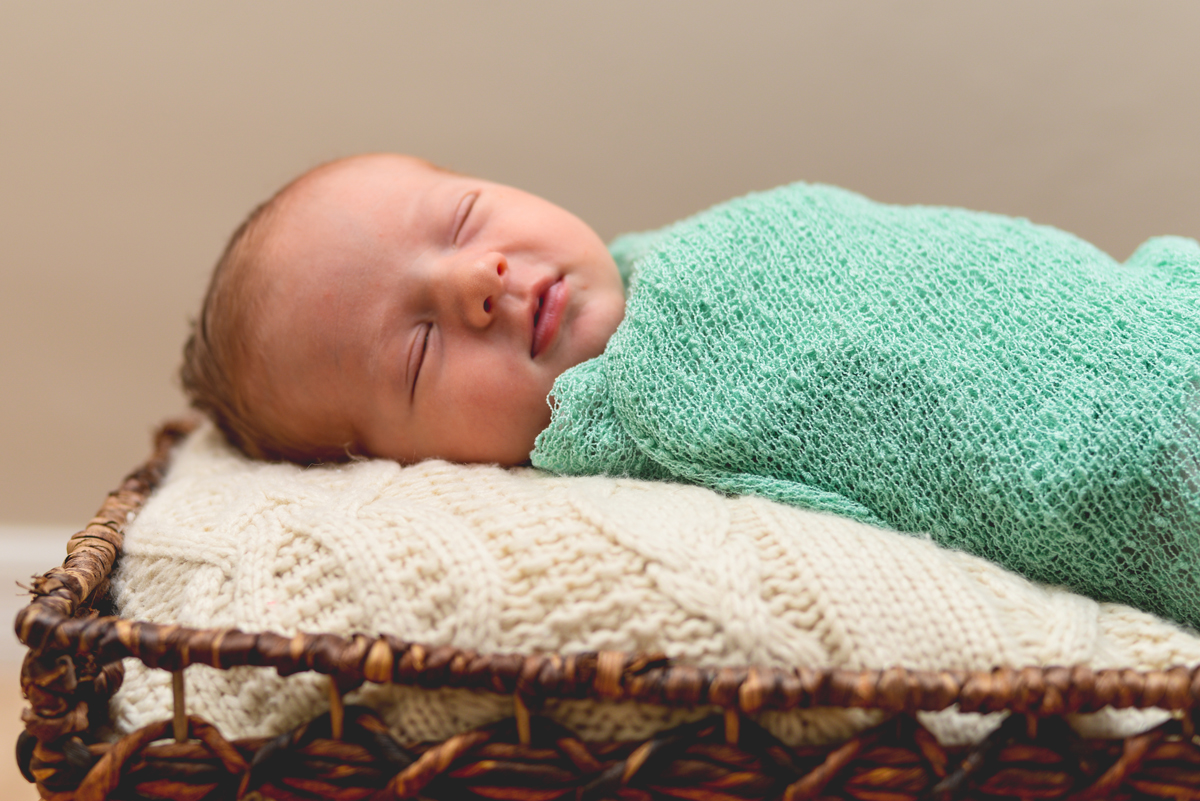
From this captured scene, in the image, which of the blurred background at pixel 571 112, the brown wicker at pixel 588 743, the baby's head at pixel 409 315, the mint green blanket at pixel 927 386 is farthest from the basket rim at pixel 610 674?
the blurred background at pixel 571 112

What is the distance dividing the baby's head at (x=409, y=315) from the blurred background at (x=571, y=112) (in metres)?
0.43

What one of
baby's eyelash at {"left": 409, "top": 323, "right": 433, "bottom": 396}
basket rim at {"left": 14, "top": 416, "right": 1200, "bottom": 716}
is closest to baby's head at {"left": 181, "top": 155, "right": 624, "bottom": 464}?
baby's eyelash at {"left": 409, "top": 323, "right": 433, "bottom": 396}

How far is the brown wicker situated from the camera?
1.54 feet

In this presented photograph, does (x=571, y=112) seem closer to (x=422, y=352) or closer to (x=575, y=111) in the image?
(x=575, y=111)

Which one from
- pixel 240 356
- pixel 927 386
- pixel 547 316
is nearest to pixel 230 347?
pixel 240 356

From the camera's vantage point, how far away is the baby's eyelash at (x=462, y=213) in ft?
2.97

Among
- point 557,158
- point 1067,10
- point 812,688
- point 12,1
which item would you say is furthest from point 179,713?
point 1067,10

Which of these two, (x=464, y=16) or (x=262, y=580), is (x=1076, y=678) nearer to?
(x=262, y=580)

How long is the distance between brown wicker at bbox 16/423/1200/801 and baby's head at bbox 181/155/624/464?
0.38 m

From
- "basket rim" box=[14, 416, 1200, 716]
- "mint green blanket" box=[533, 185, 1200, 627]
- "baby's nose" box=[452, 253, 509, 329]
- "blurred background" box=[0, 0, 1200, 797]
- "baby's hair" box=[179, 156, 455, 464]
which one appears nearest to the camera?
"basket rim" box=[14, 416, 1200, 716]

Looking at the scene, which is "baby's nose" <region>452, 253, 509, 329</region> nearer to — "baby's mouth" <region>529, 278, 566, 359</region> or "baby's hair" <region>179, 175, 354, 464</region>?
"baby's mouth" <region>529, 278, 566, 359</region>

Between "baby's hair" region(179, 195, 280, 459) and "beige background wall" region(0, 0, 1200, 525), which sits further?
"beige background wall" region(0, 0, 1200, 525)

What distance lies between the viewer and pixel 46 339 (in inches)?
54.6

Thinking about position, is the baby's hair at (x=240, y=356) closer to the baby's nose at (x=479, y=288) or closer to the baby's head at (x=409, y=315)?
the baby's head at (x=409, y=315)
